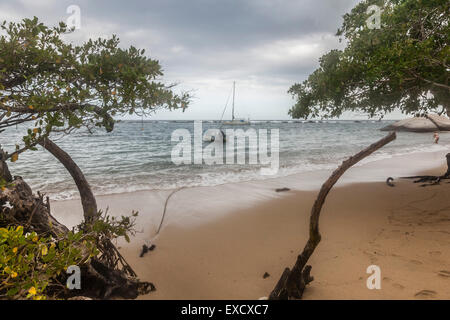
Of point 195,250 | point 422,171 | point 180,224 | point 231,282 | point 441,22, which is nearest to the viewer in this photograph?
point 231,282

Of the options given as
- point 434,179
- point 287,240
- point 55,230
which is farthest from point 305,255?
point 434,179

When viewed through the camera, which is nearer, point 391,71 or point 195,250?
point 391,71

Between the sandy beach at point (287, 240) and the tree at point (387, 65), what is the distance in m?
3.27

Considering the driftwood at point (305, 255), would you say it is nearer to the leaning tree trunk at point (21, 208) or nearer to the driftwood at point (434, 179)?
the leaning tree trunk at point (21, 208)

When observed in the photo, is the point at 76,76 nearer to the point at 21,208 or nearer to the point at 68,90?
the point at 68,90

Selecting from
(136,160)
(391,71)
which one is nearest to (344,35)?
(391,71)

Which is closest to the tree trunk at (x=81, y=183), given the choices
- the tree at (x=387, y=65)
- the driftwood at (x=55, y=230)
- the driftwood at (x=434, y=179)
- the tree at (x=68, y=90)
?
the driftwood at (x=55, y=230)

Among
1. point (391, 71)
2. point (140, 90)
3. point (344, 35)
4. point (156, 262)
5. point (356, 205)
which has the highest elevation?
point (344, 35)

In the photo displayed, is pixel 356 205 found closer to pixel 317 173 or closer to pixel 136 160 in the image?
pixel 317 173

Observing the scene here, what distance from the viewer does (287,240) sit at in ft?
20.8

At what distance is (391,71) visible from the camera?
511 cm

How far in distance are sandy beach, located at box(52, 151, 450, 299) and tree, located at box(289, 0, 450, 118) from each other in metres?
3.27

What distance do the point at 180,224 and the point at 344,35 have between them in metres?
8.60

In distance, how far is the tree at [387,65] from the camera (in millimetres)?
4961
